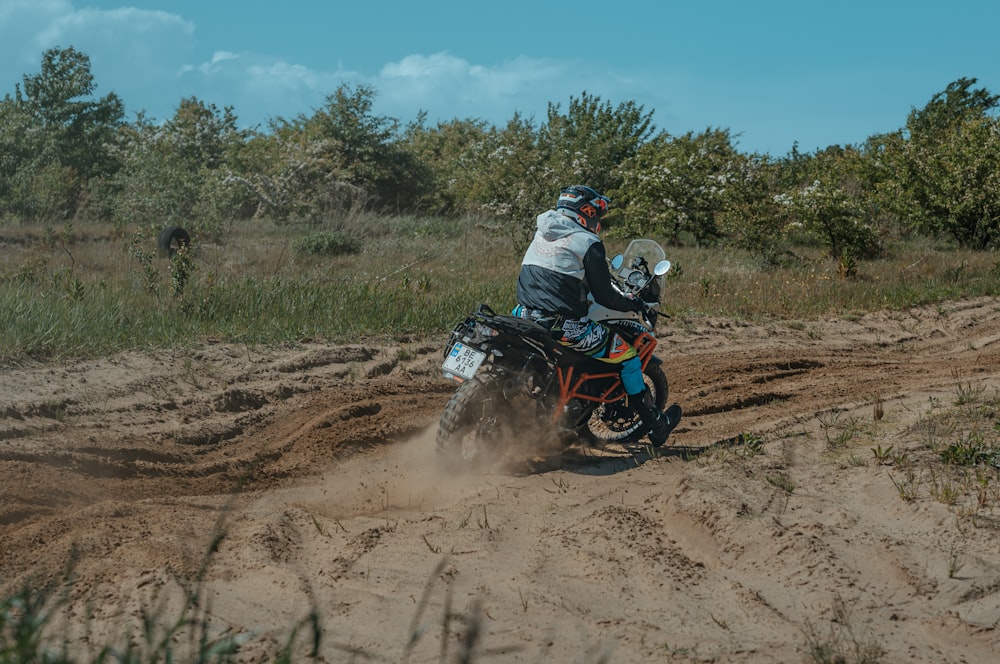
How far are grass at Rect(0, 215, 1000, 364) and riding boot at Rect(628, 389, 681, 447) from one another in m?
4.46

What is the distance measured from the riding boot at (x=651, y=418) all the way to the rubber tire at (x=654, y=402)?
0.14 meters

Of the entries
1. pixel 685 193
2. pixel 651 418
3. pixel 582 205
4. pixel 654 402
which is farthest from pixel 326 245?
pixel 582 205

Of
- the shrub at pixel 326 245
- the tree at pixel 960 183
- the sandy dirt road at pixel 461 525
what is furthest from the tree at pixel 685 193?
the sandy dirt road at pixel 461 525

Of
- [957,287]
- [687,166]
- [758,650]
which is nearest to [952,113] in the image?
[687,166]

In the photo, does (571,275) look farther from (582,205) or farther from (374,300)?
(374,300)

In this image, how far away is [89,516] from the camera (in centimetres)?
601

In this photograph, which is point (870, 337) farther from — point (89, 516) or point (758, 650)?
point (89, 516)

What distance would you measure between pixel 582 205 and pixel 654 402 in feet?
6.32

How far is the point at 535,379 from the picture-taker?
8.09m

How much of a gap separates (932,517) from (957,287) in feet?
43.6

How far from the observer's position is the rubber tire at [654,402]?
8648 millimetres

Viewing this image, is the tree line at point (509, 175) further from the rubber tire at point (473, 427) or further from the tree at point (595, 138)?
the rubber tire at point (473, 427)

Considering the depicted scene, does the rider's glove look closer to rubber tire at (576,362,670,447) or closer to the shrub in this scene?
rubber tire at (576,362,670,447)

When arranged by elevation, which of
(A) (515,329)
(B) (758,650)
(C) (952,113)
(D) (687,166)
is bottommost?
(B) (758,650)
